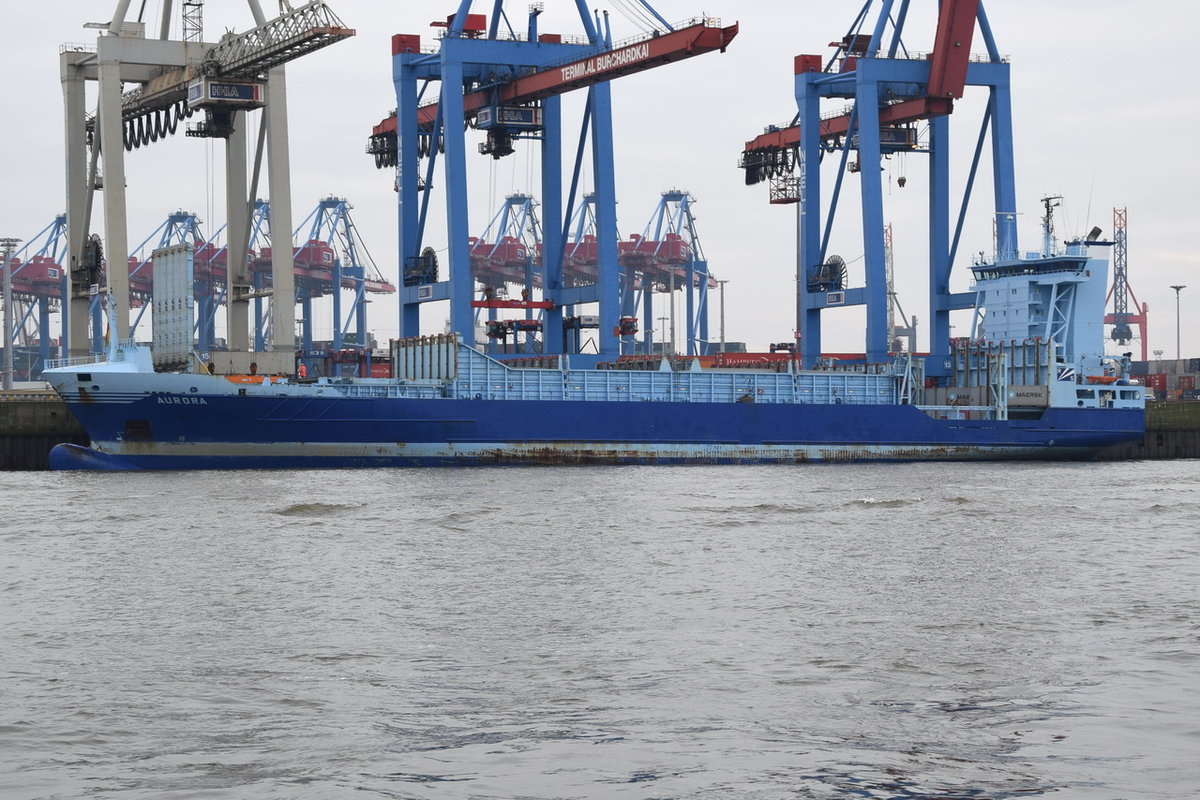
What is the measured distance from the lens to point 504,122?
55406 millimetres

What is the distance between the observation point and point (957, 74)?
5588cm

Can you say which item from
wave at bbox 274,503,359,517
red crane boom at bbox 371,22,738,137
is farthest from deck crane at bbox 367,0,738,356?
wave at bbox 274,503,359,517

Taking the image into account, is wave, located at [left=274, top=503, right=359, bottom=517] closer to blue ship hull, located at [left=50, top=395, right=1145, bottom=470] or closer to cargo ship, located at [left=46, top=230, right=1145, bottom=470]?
blue ship hull, located at [left=50, top=395, right=1145, bottom=470]

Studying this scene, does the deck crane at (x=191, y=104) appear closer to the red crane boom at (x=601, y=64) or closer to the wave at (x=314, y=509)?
the red crane boom at (x=601, y=64)

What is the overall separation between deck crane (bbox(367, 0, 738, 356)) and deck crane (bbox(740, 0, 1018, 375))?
9.75 m

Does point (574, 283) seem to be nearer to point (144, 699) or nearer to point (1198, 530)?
point (1198, 530)

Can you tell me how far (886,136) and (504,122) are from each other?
54.0ft

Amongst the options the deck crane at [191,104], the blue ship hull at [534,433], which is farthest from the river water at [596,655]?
the deck crane at [191,104]

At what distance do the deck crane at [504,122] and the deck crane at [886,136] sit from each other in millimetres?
9750

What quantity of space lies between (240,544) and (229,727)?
13085 millimetres

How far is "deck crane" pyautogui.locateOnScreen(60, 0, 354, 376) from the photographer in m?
47.0

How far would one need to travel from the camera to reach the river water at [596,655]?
1080cm

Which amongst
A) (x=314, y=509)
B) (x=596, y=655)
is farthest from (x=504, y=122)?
(x=596, y=655)

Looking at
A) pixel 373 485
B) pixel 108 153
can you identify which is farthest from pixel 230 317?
pixel 373 485
